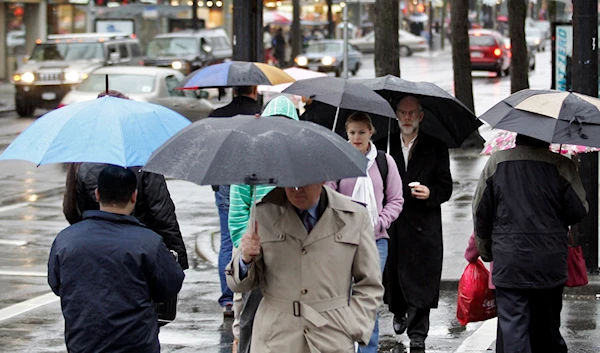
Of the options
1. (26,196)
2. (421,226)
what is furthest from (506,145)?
(26,196)

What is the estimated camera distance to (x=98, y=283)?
4.77m

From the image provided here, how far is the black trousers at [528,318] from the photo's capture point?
Answer: 6.64 m

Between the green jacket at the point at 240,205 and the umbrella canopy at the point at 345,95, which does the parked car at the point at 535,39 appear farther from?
the green jacket at the point at 240,205

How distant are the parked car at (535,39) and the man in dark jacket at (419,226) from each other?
150 feet

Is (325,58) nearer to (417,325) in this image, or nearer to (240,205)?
(417,325)

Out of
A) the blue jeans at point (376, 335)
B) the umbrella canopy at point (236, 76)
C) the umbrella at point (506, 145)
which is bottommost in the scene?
the blue jeans at point (376, 335)

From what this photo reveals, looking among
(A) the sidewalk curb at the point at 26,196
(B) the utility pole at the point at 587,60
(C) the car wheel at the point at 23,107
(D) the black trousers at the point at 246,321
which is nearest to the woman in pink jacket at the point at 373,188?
(D) the black trousers at the point at 246,321

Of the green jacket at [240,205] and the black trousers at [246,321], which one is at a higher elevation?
the green jacket at [240,205]

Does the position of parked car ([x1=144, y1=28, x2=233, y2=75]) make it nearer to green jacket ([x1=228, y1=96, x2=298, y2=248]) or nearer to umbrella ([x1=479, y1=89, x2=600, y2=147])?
umbrella ([x1=479, y1=89, x2=600, y2=147])

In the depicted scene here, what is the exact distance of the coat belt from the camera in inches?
184

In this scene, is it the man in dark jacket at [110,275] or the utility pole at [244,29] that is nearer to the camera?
the man in dark jacket at [110,275]

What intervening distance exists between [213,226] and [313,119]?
5.88 m

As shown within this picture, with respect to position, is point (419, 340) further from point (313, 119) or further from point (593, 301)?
point (593, 301)

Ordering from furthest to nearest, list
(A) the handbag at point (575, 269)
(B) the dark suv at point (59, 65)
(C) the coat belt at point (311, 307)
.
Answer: (B) the dark suv at point (59, 65) < (A) the handbag at point (575, 269) < (C) the coat belt at point (311, 307)
